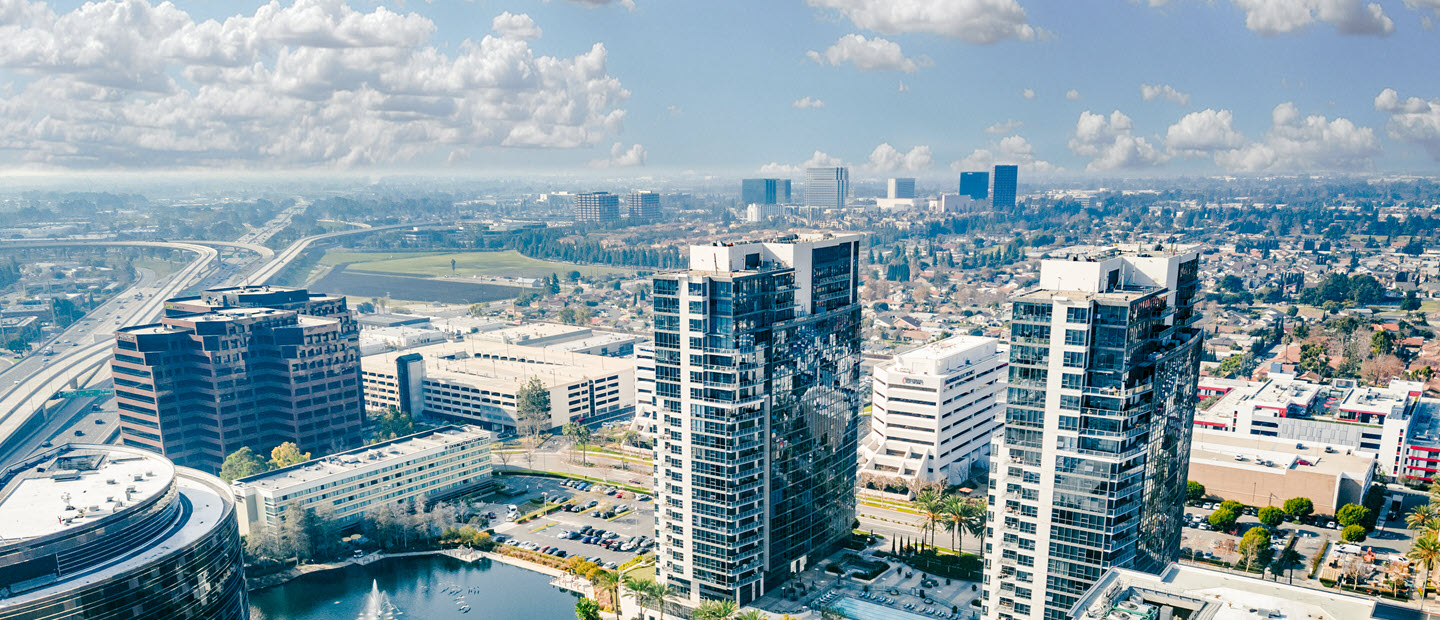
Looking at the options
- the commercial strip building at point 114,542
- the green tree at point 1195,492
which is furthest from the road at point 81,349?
the green tree at point 1195,492

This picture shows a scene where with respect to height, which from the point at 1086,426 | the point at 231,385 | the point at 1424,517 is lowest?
the point at 1424,517

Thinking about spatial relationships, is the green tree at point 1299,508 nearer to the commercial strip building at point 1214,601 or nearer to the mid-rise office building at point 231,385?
the commercial strip building at point 1214,601

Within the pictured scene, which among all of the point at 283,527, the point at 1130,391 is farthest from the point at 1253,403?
the point at 283,527

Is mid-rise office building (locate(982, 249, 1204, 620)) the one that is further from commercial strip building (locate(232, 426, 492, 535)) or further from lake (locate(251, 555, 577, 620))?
commercial strip building (locate(232, 426, 492, 535))

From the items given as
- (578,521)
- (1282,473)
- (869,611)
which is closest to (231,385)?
(578,521)

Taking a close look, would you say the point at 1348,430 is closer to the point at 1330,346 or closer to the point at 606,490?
the point at 1330,346

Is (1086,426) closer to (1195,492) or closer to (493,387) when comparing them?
(1195,492)

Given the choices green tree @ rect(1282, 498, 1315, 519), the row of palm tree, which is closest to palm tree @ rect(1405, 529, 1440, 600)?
green tree @ rect(1282, 498, 1315, 519)
